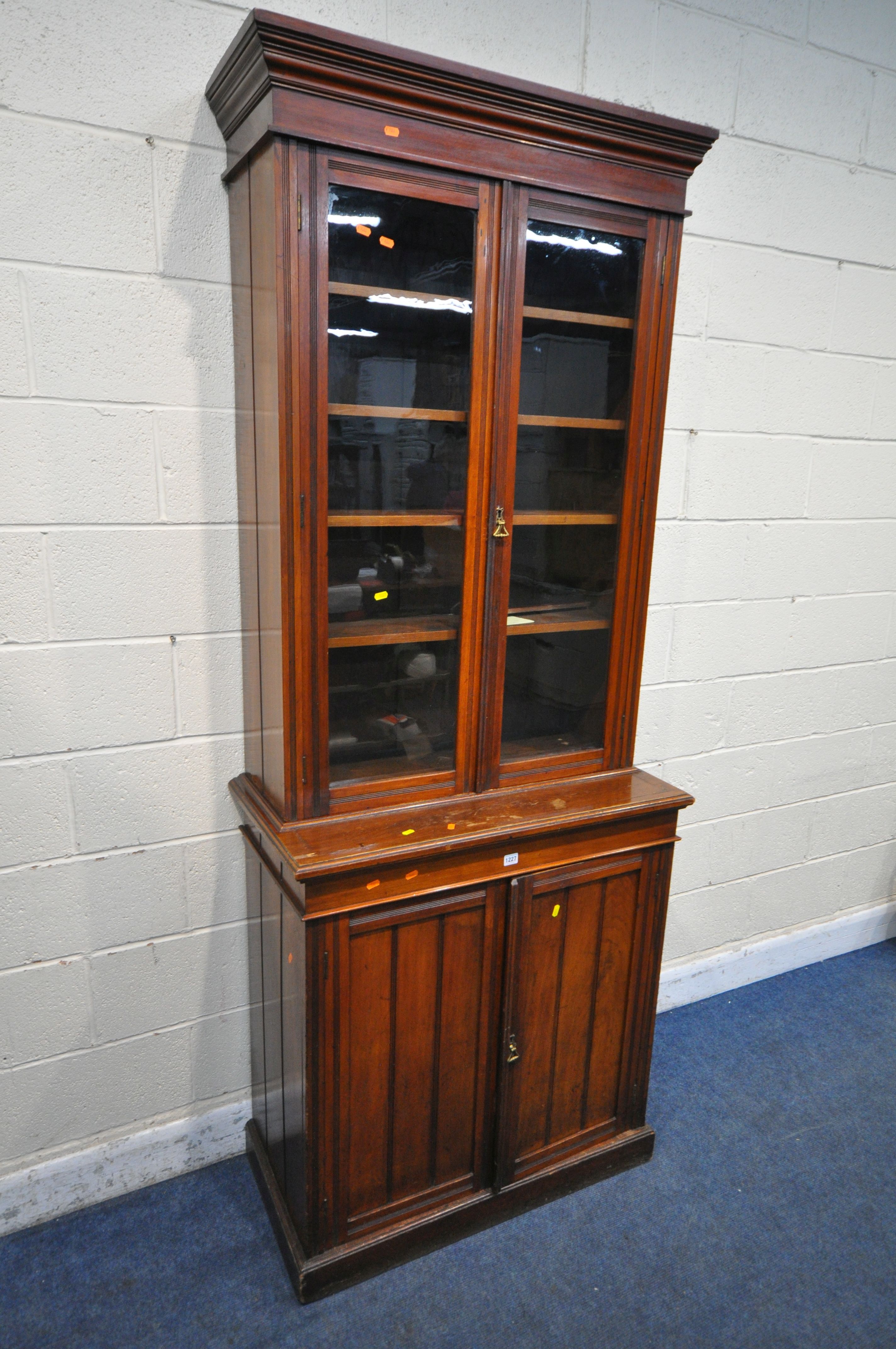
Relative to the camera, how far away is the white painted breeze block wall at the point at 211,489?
154 cm

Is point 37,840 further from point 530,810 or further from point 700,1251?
point 700,1251

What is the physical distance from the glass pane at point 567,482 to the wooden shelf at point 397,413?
15cm

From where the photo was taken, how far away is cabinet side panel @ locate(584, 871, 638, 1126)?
74.6 inches

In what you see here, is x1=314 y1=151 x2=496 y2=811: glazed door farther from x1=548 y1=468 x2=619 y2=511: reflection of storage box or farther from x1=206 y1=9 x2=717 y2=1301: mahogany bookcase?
x1=548 y1=468 x2=619 y2=511: reflection of storage box

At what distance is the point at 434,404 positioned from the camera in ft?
5.18

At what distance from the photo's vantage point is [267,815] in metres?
1.66

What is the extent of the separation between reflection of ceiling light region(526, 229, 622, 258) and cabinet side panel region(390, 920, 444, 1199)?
1.29 metres

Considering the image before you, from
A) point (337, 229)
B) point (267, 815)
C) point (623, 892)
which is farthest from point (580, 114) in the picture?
point (623, 892)

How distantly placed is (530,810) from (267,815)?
0.52 meters

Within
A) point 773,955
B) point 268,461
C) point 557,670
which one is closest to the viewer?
point 268,461

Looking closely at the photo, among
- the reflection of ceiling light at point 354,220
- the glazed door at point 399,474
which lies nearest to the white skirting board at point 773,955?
the glazed door at point 399,474

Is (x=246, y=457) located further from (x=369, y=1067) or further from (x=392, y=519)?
(x=369, y=1067)

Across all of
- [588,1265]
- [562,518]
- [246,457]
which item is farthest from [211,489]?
[588,1265]

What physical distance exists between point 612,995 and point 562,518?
1061mm
